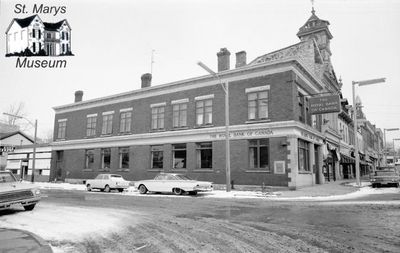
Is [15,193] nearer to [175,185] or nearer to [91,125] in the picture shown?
[175,185]

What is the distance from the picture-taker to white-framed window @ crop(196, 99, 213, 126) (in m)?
25.0

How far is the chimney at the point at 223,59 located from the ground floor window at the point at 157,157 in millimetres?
9303

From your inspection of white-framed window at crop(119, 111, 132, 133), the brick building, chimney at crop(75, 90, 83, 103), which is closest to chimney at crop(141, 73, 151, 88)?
the brick building

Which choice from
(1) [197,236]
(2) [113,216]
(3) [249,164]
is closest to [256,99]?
(3) [249,164]

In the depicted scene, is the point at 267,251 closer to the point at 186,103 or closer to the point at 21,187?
the point at 21,187

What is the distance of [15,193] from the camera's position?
11.2 metres

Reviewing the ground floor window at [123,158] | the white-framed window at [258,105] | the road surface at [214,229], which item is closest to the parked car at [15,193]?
the road surface at [214,229]

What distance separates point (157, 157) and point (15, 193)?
16952 millimetres

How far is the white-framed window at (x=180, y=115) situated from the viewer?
26672 millimetres

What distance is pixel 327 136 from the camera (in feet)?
100

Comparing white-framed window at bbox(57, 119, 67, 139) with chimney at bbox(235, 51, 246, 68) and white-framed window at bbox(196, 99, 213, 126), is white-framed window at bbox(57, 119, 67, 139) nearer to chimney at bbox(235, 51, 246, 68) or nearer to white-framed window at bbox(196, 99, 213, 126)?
white-framed window at bbox(196, 99, 213, 126)

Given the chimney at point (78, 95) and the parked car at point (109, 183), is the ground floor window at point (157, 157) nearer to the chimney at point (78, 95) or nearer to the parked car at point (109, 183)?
the parked car at point (109, 183)

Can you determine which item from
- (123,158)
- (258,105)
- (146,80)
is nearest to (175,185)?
(258,105)

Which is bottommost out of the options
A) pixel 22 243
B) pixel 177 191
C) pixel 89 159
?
pixel 22 243
